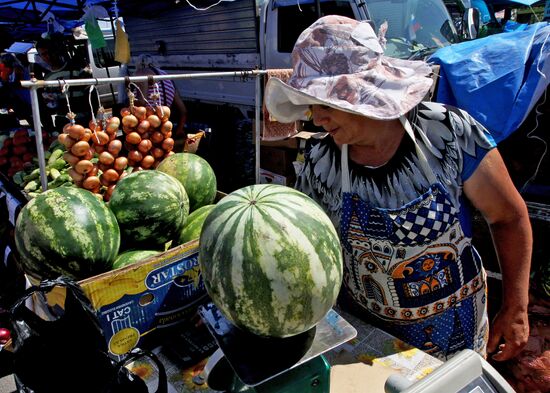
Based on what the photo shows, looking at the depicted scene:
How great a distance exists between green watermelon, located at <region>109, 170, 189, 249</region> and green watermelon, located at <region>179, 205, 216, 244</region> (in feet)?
0.17

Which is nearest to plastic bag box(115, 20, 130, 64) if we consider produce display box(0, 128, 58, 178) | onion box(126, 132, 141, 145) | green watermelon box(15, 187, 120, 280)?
onion box(126, 132, 141, 145)

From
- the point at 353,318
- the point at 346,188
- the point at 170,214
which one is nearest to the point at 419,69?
the point at 346,188

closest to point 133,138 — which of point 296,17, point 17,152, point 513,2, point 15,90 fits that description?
point 17,152

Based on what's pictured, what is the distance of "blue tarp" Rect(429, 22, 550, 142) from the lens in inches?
118

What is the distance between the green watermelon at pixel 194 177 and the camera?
2.10 metres

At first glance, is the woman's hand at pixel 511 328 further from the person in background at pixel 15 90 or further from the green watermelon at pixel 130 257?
the person in background at pixel 15 90

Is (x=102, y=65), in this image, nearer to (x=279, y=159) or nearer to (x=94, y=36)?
(x=94, y=36)

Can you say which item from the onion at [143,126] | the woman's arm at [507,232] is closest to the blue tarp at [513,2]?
the woman's arm at [507,232]

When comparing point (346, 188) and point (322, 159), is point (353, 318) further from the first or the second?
point (322, 159)

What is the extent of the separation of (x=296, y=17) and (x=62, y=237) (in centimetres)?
546

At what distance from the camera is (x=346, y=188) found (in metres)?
1.83

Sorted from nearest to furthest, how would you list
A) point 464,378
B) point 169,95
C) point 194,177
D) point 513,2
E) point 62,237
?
point 464,378 < point 62,237 < point 194,177 < point 169,95 < point 513,2

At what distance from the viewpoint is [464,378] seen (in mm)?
942

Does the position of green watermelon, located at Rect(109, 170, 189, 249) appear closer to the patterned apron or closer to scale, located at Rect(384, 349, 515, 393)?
the patterned apron
